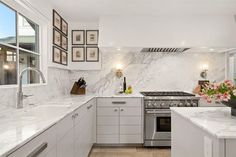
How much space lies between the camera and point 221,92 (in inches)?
62.9

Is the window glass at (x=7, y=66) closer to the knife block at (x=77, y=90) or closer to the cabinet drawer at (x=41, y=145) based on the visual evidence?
the cabinet drawer at (x=41, y=145)

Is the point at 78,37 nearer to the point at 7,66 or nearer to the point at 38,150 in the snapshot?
the point at 7,66

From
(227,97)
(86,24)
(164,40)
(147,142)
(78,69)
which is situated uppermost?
(86,24)

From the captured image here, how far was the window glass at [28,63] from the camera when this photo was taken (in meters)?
2.50

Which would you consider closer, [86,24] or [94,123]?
[94,123]

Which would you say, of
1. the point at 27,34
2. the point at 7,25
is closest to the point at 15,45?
the point at 7,25

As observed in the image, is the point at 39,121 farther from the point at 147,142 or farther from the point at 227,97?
the point at 147,142

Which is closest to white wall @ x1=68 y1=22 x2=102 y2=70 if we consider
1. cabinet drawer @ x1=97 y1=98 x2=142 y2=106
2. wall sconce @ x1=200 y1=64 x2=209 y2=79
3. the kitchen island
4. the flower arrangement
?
cabinet drawer @ x1=97 y1=98 x2=142 y2=106

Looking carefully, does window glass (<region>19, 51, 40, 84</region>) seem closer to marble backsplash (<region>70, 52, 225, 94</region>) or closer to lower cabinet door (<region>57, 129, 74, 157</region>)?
lower cabinet door (<region>57, 129, 74, 157</region>)

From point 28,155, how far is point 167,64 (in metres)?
3.52

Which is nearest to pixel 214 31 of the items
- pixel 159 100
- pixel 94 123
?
pixel 159 100

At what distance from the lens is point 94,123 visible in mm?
3637

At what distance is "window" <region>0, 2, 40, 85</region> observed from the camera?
209 centimetres

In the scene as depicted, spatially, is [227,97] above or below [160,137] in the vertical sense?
above
